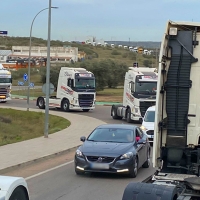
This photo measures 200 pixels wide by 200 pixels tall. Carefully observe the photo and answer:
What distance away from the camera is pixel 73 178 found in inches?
596

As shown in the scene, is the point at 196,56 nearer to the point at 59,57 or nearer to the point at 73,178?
the point at 73,178

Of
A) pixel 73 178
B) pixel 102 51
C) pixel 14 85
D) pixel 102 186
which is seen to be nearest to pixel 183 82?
pixel 102 186

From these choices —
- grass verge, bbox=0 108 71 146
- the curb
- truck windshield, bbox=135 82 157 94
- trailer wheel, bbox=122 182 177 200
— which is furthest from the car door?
truck windshield, bbox=135 82 157 94

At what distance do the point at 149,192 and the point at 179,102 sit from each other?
2425 millimetres

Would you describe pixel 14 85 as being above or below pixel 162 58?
below

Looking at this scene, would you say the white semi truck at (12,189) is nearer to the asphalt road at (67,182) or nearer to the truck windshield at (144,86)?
the asphalt road at (67,182)

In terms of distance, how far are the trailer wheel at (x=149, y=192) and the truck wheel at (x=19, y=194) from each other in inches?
63.1

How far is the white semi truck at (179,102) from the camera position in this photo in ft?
32.3

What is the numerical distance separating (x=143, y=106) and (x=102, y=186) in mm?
22874

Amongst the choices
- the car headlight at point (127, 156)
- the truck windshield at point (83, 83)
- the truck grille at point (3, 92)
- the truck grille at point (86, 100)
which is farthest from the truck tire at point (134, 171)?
the truck grille at point (3, 92)

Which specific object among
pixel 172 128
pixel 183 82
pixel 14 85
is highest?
pixel 183 82

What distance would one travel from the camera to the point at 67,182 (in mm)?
14438

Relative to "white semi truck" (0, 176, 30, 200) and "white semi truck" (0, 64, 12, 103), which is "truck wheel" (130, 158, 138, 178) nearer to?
"white semi truck" (0, 176, 30, 200)

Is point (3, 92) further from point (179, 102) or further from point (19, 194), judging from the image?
point (19, 194)
